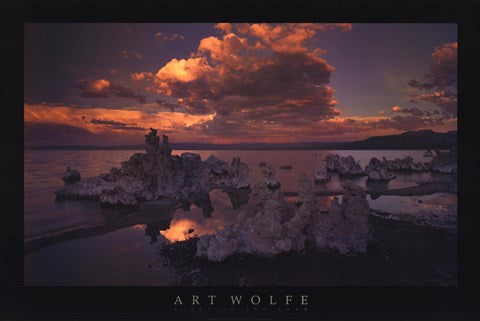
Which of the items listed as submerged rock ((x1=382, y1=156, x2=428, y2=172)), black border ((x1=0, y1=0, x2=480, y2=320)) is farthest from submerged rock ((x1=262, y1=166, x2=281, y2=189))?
submerged rock ((x1=382, y1=156, x2=428, y2=172))

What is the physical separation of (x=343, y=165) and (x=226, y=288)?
3506 millimetres

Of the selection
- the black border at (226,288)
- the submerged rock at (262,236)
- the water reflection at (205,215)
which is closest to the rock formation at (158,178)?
the water reflection at (205,215)

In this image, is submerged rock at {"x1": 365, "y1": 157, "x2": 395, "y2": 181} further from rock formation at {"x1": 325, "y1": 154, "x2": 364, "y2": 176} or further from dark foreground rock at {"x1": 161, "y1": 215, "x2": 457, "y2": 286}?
dark foreground rock at {"x1": 161, "y1": 215, "x2": 457, "y2": 286}

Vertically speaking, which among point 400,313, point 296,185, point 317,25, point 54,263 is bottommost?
point 400,313

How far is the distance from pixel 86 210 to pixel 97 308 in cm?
227

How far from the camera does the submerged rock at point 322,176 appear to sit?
4570mm

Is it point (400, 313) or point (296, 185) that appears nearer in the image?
point (400, 313)

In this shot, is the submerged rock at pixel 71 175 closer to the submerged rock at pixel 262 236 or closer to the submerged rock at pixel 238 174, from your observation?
the submerged rock at pixel 262 236

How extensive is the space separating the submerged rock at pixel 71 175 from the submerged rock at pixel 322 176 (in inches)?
178

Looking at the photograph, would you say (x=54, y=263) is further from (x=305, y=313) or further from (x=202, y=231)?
(x=305, y=313)

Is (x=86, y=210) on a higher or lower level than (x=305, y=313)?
higher

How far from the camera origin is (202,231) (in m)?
3.60

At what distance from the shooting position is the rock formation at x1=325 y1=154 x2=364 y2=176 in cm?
436
